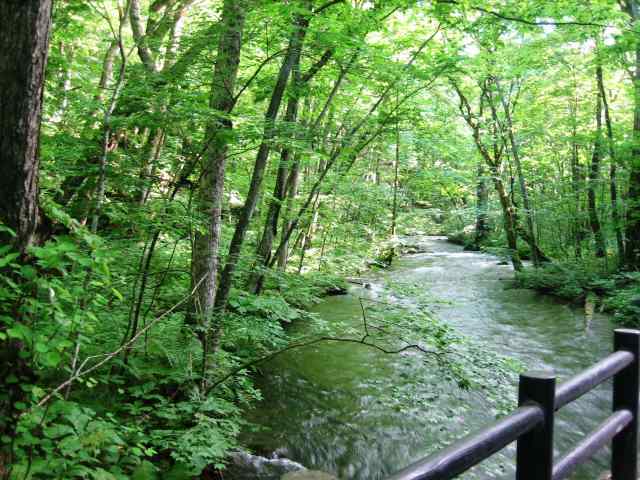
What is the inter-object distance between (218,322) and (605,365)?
367 centimetres

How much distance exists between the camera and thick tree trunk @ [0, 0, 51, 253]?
236cm

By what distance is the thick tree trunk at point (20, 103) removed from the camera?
2363 millimetres

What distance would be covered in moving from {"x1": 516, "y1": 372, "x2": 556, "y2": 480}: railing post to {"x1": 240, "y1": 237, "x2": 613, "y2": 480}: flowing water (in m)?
3.06

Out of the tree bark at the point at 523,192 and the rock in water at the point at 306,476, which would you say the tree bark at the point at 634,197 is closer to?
the tree bark at the point at 523,192

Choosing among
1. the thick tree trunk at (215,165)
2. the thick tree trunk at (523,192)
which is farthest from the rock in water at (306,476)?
the thick tree trunk at (523,192)

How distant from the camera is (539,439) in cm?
192

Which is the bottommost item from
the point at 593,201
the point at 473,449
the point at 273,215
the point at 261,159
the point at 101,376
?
the point at 101,376

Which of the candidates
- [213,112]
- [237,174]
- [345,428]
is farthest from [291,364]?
[213,112]

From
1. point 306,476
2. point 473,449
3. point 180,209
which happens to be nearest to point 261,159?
point 180,209

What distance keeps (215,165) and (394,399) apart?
12.0ft

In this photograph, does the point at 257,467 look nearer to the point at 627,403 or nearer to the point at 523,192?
the point at 627,403

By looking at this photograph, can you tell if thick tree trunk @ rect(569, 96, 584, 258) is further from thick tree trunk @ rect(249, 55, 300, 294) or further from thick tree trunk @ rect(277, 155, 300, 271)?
thick tree trunk @ rect(249, 55, 300, 294)

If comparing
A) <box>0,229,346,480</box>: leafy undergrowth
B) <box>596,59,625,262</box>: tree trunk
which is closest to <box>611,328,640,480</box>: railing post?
<box>0,229,346,480</box>: leafy undergrowth

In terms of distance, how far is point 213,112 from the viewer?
3713 mm
